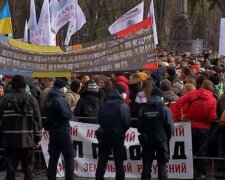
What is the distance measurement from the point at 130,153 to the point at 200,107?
4.92 ft

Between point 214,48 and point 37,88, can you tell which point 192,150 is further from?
point 214,48

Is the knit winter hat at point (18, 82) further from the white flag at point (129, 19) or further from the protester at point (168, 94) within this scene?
the white flag at point (129, 19)

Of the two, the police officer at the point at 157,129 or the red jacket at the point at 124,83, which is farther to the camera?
the red jacket at the point at 124,83

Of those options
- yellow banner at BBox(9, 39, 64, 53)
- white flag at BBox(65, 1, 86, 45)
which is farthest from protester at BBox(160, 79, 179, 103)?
white flag at BBox(65, 1, 86, 45)

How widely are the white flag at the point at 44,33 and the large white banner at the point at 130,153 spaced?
8.32m

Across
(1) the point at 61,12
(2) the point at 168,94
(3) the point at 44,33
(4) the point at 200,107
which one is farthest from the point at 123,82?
(1) the point at 61,12

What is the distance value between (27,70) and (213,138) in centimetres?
357

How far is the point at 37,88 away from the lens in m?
16.9

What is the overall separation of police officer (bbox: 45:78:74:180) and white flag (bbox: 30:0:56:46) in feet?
31.0

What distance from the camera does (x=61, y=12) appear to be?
24281 millimetres

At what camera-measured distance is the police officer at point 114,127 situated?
1311 cm

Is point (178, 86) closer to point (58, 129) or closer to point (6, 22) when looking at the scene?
point (58, 129)

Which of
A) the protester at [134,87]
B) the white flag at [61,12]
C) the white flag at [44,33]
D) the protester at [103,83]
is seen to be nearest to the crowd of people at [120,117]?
the protester at [134,87]

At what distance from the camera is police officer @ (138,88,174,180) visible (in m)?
12.9
